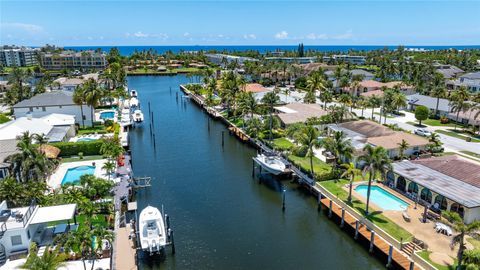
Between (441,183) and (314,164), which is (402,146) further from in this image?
(314,164)

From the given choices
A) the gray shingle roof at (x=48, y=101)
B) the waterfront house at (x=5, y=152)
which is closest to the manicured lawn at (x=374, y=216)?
the waterfront house at (x=5, y=152)

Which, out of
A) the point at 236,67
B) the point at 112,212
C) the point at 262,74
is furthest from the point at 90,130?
the point at 236,67

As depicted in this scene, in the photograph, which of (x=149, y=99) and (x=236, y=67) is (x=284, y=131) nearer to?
(x=149, y=99)

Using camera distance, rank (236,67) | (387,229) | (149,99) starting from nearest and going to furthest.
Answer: (387,229)
(149,99)
(236,67)

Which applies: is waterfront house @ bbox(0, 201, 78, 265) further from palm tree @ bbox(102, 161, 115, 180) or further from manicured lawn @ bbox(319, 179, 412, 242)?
manicured lawn @ bbox(319, 179, 412, 242)

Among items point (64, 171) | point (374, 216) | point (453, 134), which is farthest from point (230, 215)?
point (453, 134)
